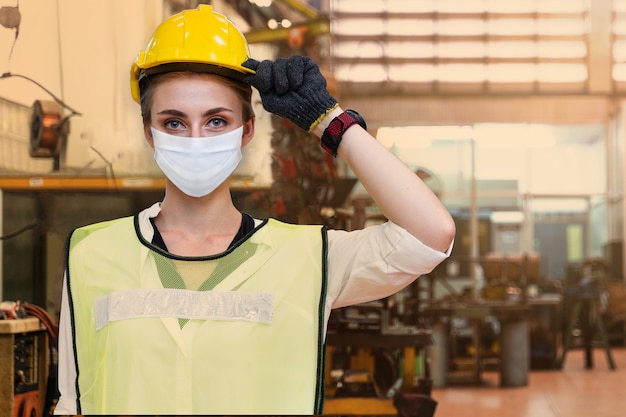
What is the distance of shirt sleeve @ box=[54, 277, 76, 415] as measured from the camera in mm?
1391

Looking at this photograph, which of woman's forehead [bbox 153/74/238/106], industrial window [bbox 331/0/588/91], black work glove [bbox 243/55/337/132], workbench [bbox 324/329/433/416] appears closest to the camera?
black work glove [bbox 243/55/337/132]

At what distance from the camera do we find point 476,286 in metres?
7.81

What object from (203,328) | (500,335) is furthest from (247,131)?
(500,335)

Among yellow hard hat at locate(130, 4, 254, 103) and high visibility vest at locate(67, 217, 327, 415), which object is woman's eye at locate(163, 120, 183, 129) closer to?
yellow hard hat at locate(130, 4, 254, 103)

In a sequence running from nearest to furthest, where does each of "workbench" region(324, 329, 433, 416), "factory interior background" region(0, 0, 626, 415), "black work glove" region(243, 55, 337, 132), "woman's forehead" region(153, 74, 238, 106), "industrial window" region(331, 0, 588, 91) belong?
"black work glove" region(243, 55, 337, 132)
"woman's forehead" region(153, 74, 238, 106)
"factory interior background" region(0, 0, 626, 415)
"workbench" region(324, 329, 433, 416)
"industrial window" region(331, 0, 588, 91)

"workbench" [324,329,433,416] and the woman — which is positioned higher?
the woman

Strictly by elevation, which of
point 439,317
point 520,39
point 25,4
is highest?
point 520,39

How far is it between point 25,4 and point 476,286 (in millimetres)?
5880

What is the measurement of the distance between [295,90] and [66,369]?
570 millimetres

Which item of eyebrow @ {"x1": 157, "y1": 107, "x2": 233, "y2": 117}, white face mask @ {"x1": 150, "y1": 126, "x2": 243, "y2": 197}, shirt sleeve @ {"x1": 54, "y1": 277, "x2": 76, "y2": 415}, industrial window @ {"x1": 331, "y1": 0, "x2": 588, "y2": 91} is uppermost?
industrial window @ {"x1": 331, "y1": 0, "x2": 588, "y2": 91}

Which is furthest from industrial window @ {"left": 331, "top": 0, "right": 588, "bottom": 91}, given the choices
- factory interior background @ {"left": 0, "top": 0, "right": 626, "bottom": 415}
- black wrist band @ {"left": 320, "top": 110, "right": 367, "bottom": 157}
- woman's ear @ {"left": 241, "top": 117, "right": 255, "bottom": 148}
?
black wrist band @ {"left": 320, "top": 110, "right": 367, "bottom": 157}

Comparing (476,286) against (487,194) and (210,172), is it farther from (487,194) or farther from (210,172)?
(210,172)

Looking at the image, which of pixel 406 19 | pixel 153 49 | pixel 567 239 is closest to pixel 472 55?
pixel 406 19

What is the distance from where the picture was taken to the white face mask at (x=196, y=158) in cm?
132
